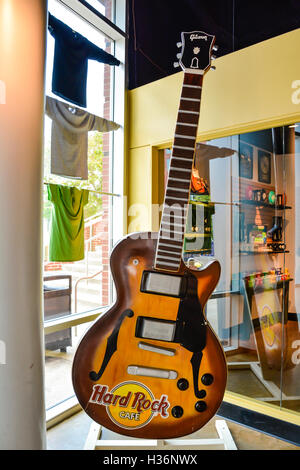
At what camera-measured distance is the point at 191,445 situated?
186 centimetres

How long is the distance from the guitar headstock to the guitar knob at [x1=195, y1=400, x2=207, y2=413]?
1.44 m

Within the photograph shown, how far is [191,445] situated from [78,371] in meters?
0.96

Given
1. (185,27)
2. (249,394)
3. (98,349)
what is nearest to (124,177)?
(185,27)

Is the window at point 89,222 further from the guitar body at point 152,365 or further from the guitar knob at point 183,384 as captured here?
the guitar knob at point 183,384

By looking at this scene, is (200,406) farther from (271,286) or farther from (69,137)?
(69,137)

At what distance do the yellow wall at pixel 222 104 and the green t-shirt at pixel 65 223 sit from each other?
54 cm

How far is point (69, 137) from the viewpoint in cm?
235

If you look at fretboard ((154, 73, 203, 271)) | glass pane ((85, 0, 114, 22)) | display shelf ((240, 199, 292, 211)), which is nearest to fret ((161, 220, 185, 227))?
→ fretboard ((154, 73, 203, 271))

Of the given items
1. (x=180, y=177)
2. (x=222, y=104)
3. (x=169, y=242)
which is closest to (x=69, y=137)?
(x=222, y=104)

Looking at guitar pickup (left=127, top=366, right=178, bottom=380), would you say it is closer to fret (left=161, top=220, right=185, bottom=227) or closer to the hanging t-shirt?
fret (left=161, top=220, right=185, bottom=227)

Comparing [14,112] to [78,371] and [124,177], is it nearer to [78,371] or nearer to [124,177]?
[78,371]

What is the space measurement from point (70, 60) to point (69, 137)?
56cm

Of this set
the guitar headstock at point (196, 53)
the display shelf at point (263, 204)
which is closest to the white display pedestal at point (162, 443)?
the display shelf at point (263, 204)

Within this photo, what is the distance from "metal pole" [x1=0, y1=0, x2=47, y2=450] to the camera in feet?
3.39
